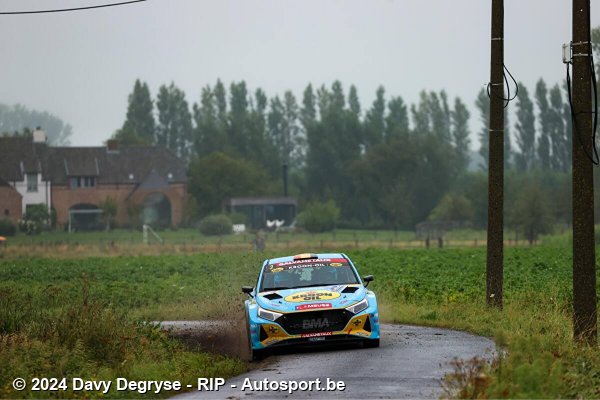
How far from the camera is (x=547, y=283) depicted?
32312mm

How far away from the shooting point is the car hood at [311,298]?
19.5 metres

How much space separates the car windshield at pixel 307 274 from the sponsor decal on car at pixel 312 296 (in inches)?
27.9

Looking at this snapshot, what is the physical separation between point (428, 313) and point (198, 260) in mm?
28564

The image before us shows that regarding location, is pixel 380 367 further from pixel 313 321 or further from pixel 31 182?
pixel 31 182

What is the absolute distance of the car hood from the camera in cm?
1952

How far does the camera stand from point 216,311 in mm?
30453

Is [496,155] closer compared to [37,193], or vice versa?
[496,155]

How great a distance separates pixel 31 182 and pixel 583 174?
4394 inches

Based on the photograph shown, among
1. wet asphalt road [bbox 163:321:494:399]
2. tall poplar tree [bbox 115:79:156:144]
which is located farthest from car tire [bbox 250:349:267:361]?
tall poplar tree [bbox 115:79:156:144]

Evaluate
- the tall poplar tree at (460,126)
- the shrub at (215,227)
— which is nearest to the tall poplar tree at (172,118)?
the tall poplar tree at (460,126)

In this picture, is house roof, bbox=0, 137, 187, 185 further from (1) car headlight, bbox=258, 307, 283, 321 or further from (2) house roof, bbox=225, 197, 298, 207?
(1) car headlight, bbox=258, 307, 283, 321

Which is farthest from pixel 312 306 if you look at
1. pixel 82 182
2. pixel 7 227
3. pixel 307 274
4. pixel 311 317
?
pixel 82 182

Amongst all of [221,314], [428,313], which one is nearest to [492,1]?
Result: [428,313]

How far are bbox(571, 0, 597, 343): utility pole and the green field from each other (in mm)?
662
